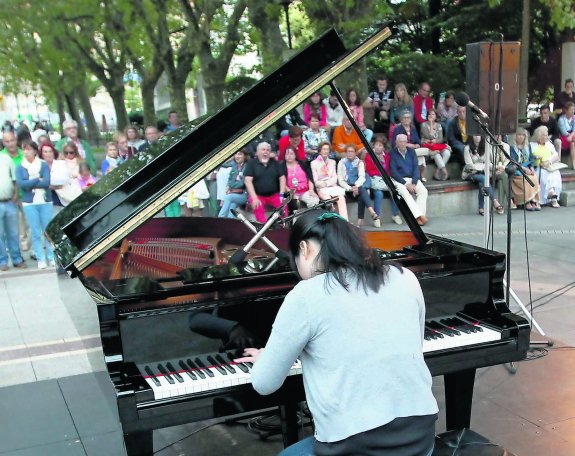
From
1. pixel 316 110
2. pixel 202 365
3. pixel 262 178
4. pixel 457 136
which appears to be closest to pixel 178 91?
pixel 316 110

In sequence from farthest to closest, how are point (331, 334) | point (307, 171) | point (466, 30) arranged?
point (466, 30) < point (307, 171) < point (331, 334)

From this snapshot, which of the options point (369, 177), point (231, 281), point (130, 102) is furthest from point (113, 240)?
point (130, 102)

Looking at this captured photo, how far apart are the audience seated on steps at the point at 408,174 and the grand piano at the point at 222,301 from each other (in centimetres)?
733

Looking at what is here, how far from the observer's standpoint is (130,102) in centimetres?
5303

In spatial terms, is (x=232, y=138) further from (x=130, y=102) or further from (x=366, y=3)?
(x=130, y=102)

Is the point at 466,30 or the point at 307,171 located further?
the point at 466,30

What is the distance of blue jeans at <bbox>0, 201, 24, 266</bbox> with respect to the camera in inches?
372

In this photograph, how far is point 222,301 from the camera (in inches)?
132

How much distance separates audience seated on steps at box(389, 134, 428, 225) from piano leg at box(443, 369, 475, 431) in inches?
309

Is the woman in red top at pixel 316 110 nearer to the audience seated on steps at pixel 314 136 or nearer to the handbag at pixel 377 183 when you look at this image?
the audience seated on steps at pixel 314 136

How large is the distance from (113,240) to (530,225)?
9.60 metres

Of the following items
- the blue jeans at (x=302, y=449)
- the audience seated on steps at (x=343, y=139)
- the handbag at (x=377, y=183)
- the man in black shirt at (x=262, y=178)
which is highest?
the audience seated on steps at (x=343, y=139)

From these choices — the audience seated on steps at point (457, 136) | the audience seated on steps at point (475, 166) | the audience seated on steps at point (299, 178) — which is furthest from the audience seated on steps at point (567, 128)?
the audience seated on steps at point (299, 178)

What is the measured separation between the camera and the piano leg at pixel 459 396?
156 inches
